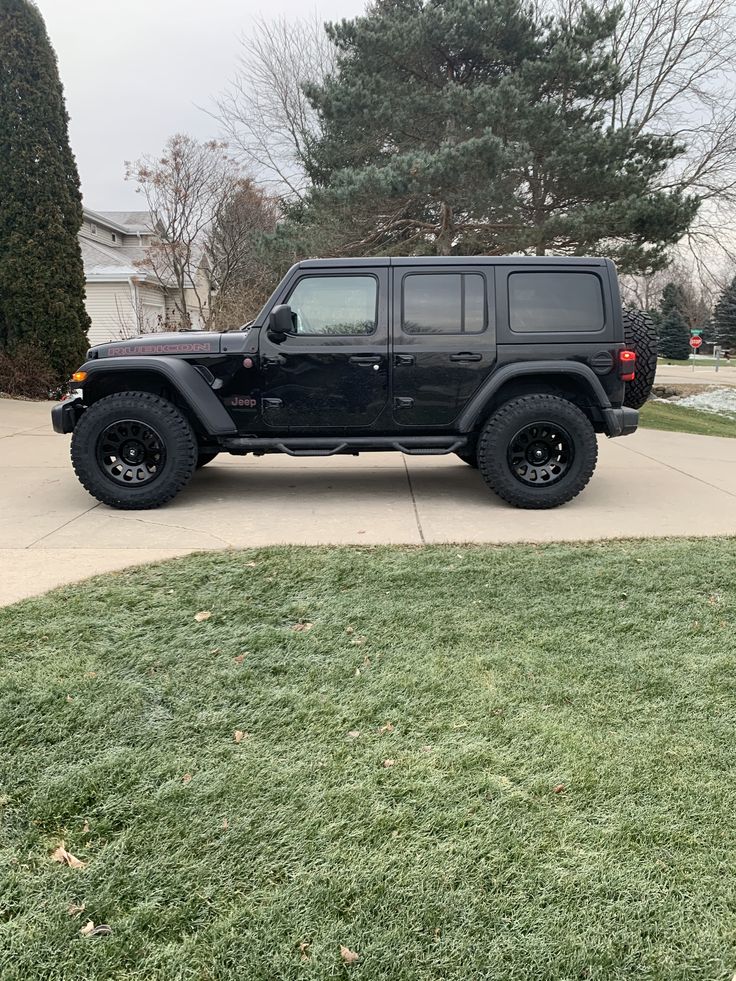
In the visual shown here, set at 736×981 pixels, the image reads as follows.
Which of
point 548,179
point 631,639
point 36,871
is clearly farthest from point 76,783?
point 548,179

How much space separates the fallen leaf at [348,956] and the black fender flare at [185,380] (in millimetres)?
4077

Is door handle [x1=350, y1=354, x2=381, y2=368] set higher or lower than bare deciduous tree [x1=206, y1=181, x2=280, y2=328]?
lower

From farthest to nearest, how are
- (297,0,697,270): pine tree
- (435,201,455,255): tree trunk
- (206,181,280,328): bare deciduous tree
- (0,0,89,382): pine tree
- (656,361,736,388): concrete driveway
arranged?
(656,361,736,388): concrete driveway, (206,181,280,328): bare deciduous tree, (435,201,455,255): tree trunk, (297,0,697,270): pine tree, (0,0,89,382): pine tree

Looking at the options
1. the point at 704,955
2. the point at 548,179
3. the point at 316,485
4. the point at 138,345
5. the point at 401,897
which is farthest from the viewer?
the point at 548,179

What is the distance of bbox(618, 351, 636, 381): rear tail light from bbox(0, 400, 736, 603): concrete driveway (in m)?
1.04

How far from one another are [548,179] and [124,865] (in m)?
15.9

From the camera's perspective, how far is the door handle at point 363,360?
17.4 feet

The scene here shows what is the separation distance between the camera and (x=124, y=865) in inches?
77.8

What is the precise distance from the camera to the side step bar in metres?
5.46

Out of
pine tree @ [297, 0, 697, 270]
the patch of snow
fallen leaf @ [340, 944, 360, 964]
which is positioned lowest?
the patch of snow

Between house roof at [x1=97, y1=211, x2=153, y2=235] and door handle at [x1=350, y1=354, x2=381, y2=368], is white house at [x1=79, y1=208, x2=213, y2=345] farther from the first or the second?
door handle at [x1=350, y1=354, x2=381, y2=368]

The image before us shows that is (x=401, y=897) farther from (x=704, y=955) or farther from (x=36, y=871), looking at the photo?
(x=36, y=871)

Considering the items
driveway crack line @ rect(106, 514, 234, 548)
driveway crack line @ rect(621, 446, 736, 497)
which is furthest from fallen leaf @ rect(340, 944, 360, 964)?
driveway crack line @ rect(621, 446, 736, 497)

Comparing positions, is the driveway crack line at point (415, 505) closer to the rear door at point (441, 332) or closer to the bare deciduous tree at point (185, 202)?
the rear door at point (441, 332)
